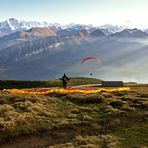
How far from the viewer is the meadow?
2942 centimetres

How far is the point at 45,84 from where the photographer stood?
308 ft

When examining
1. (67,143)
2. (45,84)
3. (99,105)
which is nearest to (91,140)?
(67,143)

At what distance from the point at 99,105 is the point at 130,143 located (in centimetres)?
1305

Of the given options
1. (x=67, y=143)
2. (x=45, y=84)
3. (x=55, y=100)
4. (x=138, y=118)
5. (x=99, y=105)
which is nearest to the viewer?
(x=67, y=143)

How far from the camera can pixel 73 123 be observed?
33.6m

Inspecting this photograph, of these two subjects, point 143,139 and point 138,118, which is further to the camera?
point 138,118

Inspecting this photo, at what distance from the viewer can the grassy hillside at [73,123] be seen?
29.5 m

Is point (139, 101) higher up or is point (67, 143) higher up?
point (139, 101)

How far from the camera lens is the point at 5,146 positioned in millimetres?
29156

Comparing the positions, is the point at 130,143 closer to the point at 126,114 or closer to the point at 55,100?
the point at 126,114

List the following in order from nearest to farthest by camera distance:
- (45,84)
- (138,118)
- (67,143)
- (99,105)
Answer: (67,143)
(138,118)
(99,105)
(45,84)

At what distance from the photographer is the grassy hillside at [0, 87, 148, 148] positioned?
29.5 m

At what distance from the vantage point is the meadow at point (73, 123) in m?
29.4

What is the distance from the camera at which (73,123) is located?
110 ft
